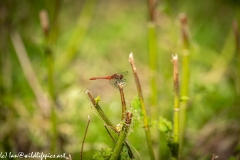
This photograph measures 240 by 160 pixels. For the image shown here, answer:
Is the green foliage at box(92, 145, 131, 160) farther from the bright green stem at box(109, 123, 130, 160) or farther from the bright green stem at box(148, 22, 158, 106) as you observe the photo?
the bright green stem at box(148, 22, 158, 106)

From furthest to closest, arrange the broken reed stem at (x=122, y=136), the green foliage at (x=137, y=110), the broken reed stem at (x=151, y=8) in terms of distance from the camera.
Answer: the broken reed stem at (x=151, y=8), the green foliage at (x=137, y=110), the broken reed stem at (x=122, y=136)

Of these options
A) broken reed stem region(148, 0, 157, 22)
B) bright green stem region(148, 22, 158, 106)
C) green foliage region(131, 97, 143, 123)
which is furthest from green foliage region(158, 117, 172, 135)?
broken reed stem region(148, 0, 157, 22)

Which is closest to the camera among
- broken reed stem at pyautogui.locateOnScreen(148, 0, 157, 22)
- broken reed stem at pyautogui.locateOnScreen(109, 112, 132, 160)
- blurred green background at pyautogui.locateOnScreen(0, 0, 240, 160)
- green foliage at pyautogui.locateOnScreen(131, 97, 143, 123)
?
broken reed stem at pyautogui.locateOnScreen(109, 112, 132, 160)

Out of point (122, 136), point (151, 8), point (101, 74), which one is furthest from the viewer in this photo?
point (101, 74)

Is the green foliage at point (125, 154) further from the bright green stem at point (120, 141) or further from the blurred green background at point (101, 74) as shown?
the blurred green background at point (101, 74)

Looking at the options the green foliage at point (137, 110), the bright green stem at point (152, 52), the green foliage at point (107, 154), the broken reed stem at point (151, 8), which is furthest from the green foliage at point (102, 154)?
the broken reed stem at point (151, 8)

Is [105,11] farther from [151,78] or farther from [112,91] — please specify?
[151,78]

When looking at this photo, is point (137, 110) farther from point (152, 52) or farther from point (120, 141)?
point (152, 52)

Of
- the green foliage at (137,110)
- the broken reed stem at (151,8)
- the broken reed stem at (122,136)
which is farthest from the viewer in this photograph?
the broken reed stem at (151,8)

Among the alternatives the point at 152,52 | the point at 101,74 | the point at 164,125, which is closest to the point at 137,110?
the point at 164,125
